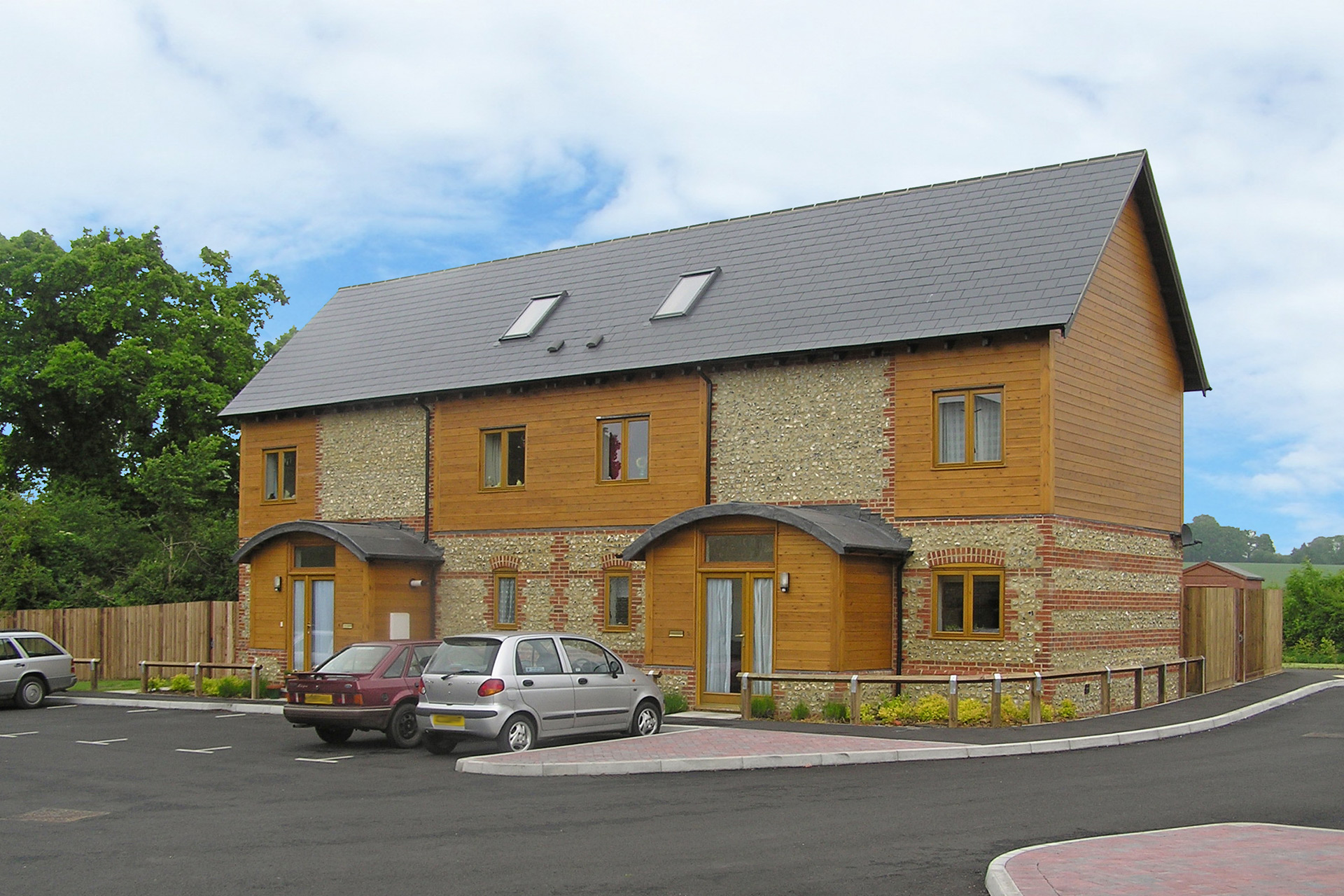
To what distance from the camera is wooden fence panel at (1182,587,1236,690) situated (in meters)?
25.2

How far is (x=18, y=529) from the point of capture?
118 feet

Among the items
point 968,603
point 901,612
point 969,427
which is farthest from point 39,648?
point 969,427

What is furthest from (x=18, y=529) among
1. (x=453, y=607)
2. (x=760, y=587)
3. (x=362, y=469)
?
(x=760, y=587)

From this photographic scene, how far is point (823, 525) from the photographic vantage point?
20.1 m

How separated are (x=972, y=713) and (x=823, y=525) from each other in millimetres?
3570

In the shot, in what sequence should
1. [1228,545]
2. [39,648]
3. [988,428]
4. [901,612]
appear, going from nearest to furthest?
[988,428]
[901,612]
[39,648]
[1228,545]

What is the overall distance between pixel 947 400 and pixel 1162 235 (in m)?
5.97

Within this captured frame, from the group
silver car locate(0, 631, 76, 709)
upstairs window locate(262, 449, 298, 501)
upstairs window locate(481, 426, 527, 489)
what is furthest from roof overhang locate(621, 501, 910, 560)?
silver car locate(0, 631, 76, 709)

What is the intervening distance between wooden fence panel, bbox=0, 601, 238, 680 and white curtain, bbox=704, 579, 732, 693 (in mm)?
13487

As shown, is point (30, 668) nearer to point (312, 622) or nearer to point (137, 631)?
point (312, 622)

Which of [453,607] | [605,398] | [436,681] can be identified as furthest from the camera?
[453,607]

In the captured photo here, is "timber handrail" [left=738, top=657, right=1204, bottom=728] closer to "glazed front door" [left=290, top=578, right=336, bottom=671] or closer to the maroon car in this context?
the maroon car

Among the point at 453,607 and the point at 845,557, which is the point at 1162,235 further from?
the point at 453,607

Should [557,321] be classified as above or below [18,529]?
above
